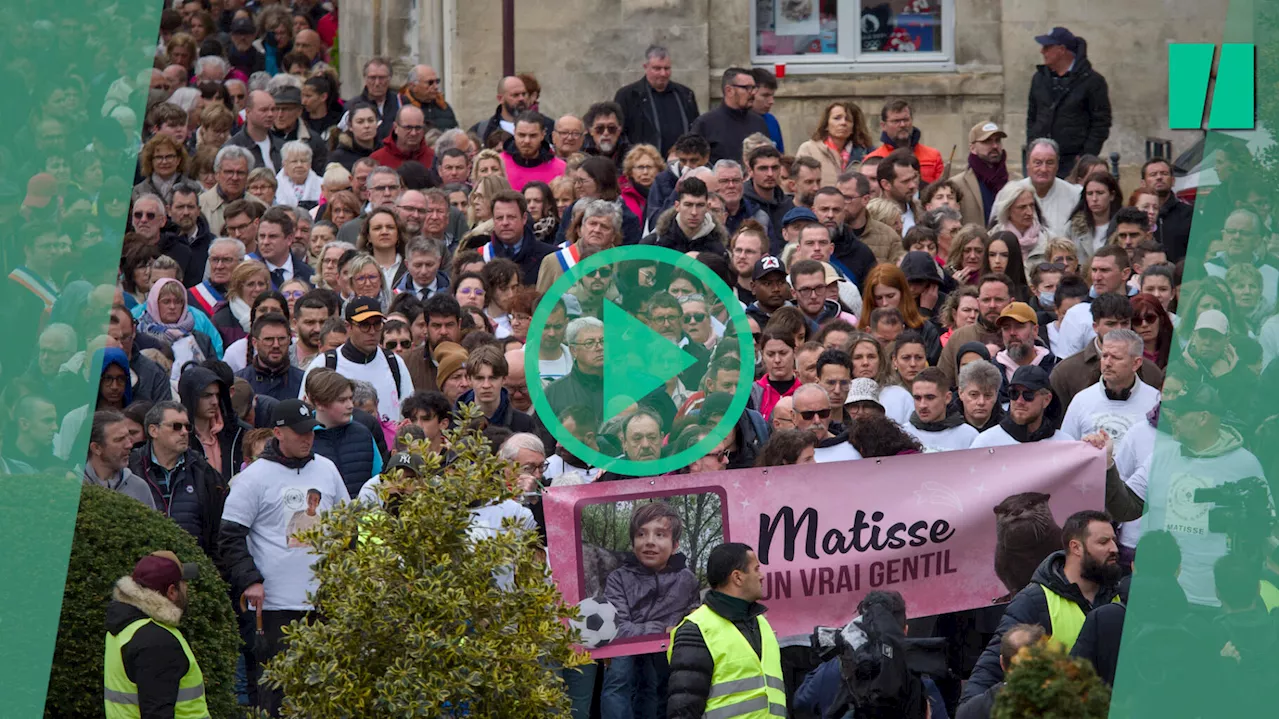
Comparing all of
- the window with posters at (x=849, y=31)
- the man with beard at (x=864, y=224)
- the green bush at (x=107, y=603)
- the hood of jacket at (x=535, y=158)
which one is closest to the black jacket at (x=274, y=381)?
the green bush at (x=107, y=603)

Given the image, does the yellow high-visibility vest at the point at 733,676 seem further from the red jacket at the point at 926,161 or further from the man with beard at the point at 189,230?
the red jacket at the point at 926,161

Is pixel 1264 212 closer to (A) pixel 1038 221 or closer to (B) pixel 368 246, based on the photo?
(A) pixel 1038 221

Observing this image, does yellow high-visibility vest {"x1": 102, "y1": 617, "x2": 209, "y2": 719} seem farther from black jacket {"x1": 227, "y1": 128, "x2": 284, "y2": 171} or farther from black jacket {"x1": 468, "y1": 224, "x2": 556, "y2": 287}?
black jacket {"x1": 227, "y1": 128, "x2": 284, "y2": 171}

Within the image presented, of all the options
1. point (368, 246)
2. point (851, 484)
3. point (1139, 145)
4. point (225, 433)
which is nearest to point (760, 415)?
point (851, 484)

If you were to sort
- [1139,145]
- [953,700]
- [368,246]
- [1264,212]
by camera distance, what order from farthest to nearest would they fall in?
[1139,145]
[368,246]
[1264,212]
[953,700]

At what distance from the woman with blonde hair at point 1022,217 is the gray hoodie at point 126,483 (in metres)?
7.21

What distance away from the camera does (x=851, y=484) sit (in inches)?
400

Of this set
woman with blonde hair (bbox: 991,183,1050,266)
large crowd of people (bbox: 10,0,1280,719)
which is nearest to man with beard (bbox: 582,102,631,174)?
large crowd of people (bbox: 10,0,1280,719)

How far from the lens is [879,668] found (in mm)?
8203

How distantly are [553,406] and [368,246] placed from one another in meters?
5.43

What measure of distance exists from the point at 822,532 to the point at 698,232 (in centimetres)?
410

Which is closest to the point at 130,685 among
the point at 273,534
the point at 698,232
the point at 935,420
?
the point at 273,534

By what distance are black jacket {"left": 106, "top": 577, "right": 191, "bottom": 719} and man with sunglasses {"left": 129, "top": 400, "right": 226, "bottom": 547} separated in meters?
1.87

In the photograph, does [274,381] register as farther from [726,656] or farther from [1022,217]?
[1022,217]
